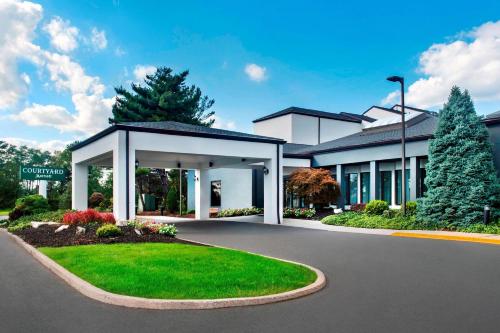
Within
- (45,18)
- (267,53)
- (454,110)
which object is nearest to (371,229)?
(454,110)

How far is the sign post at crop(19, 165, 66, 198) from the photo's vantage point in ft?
79.4

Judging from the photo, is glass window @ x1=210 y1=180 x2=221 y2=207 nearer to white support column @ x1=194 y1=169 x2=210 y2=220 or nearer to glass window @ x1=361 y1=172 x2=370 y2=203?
white support column @ x1=194 y1=169 x2=210 y2=220

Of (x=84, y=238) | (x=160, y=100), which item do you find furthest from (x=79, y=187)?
(x=160, y=100)

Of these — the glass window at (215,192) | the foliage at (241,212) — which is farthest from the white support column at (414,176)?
the glass window at (215,192)

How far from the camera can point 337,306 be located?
577cm

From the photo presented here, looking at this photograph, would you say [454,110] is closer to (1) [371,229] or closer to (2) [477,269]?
(1) [371,229]

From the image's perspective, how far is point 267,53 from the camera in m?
23.8

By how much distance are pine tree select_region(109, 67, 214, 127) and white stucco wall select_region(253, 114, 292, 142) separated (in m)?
7.45

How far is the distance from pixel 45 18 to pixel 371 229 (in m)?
15.9

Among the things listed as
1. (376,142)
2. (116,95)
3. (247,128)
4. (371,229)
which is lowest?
(371,229)

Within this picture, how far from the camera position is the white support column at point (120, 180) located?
16344mm

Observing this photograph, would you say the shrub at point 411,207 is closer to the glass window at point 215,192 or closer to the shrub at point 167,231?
the shrub at point 167,231

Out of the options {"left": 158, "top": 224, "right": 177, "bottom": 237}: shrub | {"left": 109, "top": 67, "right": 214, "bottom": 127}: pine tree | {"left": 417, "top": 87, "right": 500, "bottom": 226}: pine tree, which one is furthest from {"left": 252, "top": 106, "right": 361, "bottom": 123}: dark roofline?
{"left": 158, "top": 224, "right": 177, "bottom": 237}: shrub

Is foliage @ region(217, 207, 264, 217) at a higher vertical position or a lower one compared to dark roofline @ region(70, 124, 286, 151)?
lower
